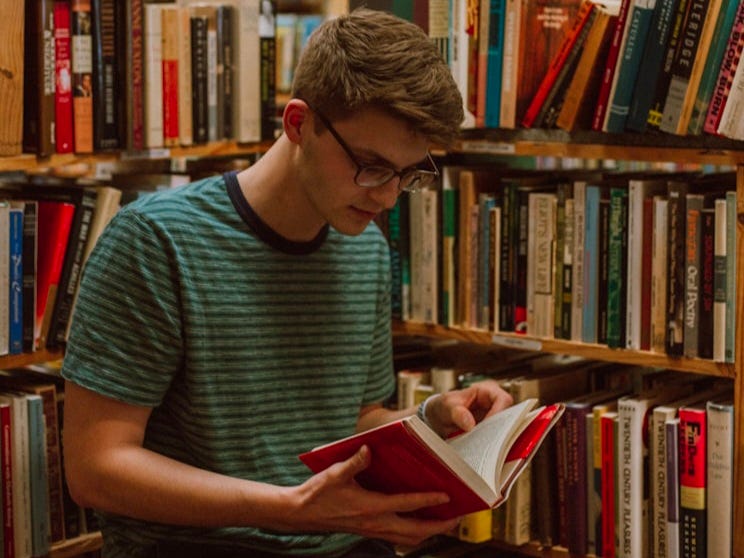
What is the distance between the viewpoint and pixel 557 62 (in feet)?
6.24

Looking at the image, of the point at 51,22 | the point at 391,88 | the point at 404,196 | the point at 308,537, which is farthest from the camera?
the point at 404,196

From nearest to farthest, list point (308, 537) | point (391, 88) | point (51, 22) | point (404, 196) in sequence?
point (391, 88) → point (308, 537) → point (51, 22) → point (404, 196)

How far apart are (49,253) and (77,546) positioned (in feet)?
1.72

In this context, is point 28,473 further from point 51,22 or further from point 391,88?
point 391,88

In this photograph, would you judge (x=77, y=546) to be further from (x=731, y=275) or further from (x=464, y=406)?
(x=731, y=275)

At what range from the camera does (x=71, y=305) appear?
1.96m

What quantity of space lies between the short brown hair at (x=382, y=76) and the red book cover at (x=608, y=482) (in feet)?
2.11

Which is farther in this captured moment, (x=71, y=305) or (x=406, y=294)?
(x=406, y=294)

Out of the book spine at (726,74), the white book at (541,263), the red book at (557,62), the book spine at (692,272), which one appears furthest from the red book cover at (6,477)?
the book spine at (726,74)

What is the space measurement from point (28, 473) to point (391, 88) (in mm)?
958

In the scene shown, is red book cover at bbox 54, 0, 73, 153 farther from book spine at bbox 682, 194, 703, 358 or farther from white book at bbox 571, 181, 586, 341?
book spine at bbox 682, 194, 703, 358

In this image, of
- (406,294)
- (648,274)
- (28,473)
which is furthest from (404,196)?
(28,473)

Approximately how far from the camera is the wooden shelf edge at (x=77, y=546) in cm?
197

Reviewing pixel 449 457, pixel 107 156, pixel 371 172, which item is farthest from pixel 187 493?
pixel 107 156
